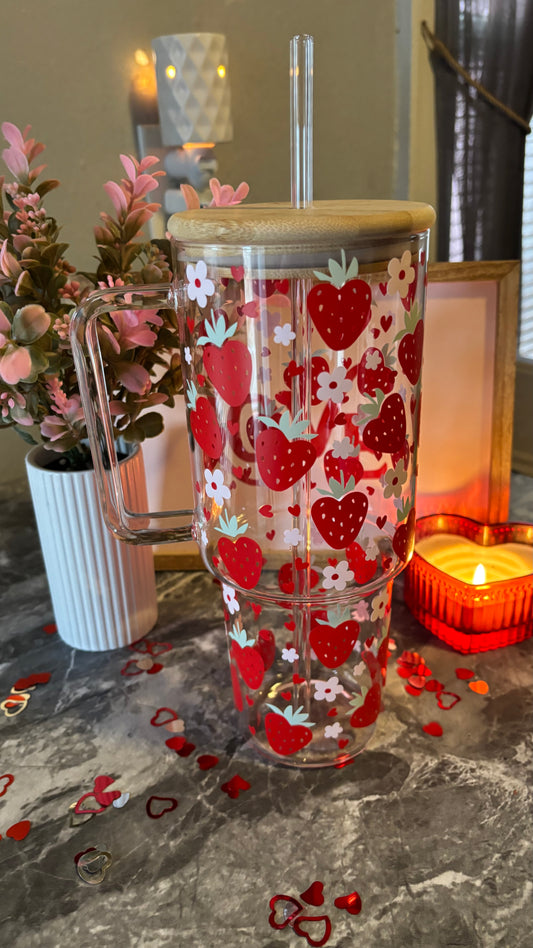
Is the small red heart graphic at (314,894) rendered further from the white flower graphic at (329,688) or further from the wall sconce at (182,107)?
the wall sconce at (182,107)

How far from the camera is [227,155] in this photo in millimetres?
1054

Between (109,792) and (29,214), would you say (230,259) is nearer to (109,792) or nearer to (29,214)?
(29,214)

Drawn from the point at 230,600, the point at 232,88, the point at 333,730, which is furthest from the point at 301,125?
the point at 232,88

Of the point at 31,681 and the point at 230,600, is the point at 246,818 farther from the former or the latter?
the point at 31,681

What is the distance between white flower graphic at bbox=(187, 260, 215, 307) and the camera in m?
0.51

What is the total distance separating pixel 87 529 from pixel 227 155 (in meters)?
0.61

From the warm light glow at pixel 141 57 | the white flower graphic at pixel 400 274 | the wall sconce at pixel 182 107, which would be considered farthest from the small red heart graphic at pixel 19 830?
the warm light glow at pixel 141 57

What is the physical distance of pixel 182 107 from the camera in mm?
965

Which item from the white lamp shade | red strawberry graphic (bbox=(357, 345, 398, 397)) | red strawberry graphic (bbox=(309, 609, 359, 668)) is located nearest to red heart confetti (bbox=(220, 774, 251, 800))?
red strawberry graphic (bbox=(309, 609, 359, 668))

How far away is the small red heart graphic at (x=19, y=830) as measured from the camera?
571 millimetres

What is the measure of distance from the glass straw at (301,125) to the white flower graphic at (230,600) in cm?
30

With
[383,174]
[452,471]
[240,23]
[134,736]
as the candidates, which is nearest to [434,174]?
[383,174]

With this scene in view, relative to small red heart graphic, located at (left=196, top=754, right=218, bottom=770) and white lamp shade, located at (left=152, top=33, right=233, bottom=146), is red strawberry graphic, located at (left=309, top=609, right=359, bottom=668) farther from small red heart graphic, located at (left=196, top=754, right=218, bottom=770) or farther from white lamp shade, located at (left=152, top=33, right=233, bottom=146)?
white lamp shade, located at (left=152, top=33, right=233, bottom=146)

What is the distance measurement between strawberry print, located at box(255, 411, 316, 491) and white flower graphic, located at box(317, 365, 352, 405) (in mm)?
23
